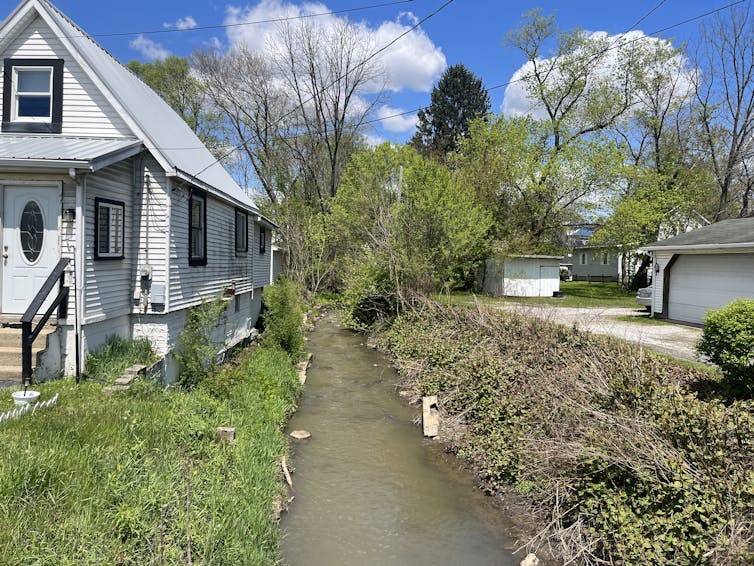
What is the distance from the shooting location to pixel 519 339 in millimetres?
10242

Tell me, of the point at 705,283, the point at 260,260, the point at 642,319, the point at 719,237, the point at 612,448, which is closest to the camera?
the point at 612,448

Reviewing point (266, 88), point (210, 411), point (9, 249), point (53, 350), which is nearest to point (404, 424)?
point (210, 411)

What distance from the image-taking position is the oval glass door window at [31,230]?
318 inches

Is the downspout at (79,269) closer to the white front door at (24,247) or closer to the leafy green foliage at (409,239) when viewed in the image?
the white front door at (24,247)

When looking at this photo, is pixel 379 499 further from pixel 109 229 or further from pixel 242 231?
pixel 242 231

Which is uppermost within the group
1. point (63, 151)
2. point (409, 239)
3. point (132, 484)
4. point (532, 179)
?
point (532, 179)

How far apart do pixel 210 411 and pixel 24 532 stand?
408 centimetres

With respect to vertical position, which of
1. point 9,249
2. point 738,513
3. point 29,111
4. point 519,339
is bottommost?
point 738,513

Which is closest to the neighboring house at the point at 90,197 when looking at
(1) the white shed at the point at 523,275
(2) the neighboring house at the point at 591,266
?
(1) the white shed at the point at 523,275

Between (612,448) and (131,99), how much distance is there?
10.2 m

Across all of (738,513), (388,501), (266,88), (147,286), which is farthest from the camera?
(266,88)

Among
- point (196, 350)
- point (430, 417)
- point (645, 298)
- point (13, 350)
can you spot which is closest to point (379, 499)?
point (430, 417)

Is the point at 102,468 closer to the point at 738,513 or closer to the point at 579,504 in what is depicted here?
the point at 579,504

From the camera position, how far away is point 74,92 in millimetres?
8969
